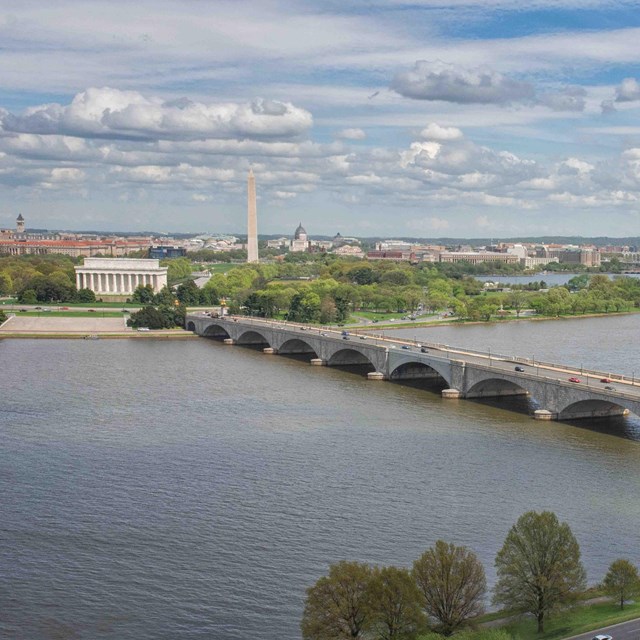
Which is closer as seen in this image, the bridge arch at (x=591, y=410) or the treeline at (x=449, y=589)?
the treeline at (x=449, y=589)

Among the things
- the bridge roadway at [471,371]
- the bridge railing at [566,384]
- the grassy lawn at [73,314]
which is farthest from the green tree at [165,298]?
the bridge railing at [566,384]

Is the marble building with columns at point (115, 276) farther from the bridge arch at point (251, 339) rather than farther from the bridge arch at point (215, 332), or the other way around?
the bridge arch at point (251, 339)

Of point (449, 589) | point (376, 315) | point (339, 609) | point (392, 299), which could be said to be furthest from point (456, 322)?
point (339, 609)

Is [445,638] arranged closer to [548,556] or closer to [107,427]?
[548,556]

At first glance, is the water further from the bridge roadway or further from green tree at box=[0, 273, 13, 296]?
green tree at box=[0, 273, 13, 296]

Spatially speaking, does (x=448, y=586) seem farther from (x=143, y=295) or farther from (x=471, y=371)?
(x=143, y=295)

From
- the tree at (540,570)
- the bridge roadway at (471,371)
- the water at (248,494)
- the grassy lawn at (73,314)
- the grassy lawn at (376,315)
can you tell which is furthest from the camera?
the grassy lawn at (376,315)

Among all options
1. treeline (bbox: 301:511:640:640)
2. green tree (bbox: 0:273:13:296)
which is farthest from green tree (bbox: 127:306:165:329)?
treeline (bbox: 301:511:640:640)
